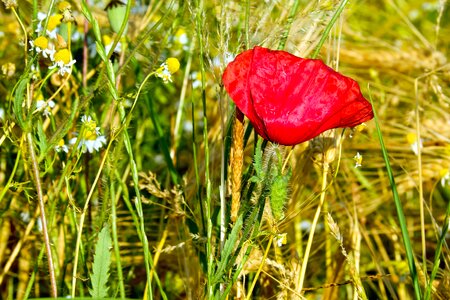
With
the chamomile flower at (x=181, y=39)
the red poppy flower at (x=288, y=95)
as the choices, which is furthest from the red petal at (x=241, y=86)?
the chamomile flower at (x=181, y=39)

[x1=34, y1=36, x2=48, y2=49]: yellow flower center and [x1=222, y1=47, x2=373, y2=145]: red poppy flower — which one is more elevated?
[x1=34, y1=36, x2=48, y2=49]: yellow flower center

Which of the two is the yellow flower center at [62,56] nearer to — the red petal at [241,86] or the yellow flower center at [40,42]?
the yellow flower center at [40,42]

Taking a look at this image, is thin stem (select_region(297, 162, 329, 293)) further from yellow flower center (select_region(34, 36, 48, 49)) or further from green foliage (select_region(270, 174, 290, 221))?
yellow flower center (select_region(34, 36, 48, 49))

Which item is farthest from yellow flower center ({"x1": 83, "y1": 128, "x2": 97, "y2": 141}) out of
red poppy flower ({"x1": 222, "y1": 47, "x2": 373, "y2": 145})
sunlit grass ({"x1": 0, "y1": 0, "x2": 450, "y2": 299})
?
red poppy flower ({"x1": 222, "y1": 47, "x2": 373, "y2": 145})

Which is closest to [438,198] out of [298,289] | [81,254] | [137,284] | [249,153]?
[249,153]

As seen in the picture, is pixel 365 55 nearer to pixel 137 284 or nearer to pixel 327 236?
pixel 327 236

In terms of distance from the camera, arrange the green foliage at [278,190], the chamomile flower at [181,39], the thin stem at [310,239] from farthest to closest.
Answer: the chamomile flower at [181,39] < the thin stem at [310,239] < the green foliage at [278,190]
